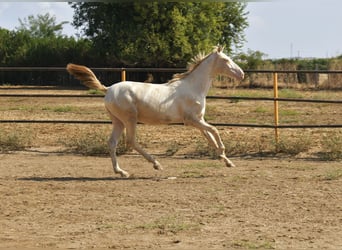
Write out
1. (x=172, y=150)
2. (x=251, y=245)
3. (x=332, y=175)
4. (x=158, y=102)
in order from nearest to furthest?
(x=251, y=245)
(x=332, y=175)
(x=158, y=102)
(x=172, y=150)

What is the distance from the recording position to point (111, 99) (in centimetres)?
821

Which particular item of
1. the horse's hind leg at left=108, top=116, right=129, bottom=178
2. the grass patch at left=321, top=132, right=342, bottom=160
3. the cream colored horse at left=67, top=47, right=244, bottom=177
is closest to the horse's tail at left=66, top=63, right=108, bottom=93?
the cream colored horse at left=67, top=47, right=244, bottom=177

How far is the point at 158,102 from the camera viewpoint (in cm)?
836

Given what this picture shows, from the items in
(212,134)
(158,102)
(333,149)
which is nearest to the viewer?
(158,102)

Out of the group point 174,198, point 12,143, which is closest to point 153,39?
point 12,143

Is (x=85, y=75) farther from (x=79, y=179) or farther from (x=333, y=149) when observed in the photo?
(x=333, y=149)

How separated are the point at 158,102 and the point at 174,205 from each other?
2347 millimetres

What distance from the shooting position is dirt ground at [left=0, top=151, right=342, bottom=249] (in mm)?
4906

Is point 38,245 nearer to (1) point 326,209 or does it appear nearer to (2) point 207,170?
(1) point 326,209

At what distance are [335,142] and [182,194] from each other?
3.83m

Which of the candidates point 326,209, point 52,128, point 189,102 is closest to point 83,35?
point 52,128

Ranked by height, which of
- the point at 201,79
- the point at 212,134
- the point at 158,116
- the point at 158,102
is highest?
the point at 201,79

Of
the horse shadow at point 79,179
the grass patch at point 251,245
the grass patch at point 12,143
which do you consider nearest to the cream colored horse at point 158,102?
the horse shadow at point 79,179

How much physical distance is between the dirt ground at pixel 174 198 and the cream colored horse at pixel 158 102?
0.52 m
